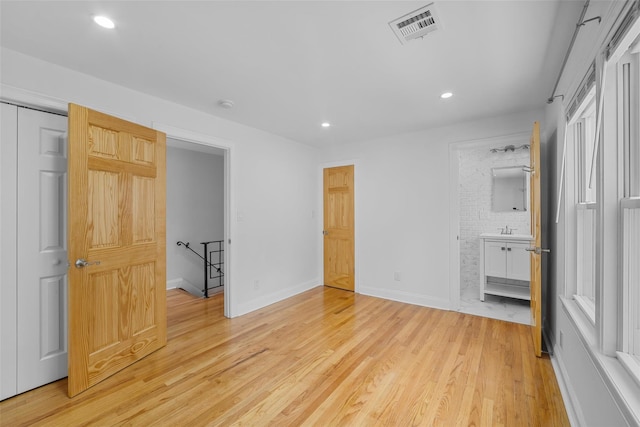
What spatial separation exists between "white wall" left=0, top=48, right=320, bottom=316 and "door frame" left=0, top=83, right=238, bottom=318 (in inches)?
0.6

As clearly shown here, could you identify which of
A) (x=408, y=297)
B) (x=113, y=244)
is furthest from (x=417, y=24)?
(x=408, y=297)

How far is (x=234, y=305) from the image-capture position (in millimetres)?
3504

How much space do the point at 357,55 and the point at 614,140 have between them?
156cm

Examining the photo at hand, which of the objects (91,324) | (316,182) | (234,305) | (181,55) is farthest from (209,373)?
(316,182)

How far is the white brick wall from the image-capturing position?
4.36 m

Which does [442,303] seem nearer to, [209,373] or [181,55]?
[209,373]

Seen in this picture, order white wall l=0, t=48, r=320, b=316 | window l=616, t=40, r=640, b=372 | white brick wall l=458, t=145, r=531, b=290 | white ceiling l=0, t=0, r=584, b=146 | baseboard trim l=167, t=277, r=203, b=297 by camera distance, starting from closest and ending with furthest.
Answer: window l=616, t=40, r=640, b=372
white ceiling l=0, t=0, r=584, b=146
white wall l=0, t=48, r=320, b=316
white brick wall l=458, t=145, r=531, b=290
baseboard trim l=167, t=277, r=203, b=297

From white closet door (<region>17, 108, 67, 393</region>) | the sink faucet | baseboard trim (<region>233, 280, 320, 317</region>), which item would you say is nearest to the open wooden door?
the sink faucet

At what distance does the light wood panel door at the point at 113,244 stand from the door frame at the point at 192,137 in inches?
10.4

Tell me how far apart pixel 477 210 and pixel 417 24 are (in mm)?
3709

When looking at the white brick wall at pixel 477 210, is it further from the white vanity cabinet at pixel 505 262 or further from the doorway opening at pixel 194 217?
the doorway opening at pixel 194 217

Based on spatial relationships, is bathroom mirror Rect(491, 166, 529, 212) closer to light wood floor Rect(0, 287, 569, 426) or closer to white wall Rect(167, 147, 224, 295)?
light wood floor Rect(0, 287, 569, 426)

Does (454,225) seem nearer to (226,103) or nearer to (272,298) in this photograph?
(272,298)

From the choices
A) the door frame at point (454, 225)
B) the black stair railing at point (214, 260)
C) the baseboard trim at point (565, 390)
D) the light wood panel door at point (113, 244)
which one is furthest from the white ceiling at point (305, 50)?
the black stair railing at point (214, 260)
